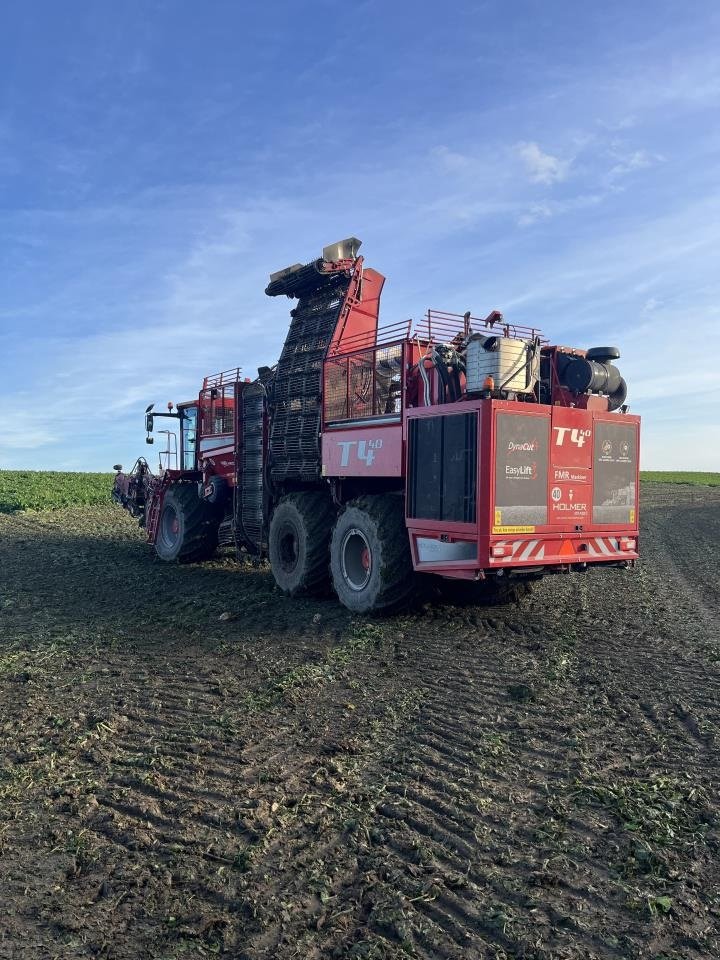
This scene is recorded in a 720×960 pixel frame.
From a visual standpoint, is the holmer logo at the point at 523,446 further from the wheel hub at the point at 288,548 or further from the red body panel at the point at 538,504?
the wheel hub at the point at 288,548

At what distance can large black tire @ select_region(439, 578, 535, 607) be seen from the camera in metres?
9.51

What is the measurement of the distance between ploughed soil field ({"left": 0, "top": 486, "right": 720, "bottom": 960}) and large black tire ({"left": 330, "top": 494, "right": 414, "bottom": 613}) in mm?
363

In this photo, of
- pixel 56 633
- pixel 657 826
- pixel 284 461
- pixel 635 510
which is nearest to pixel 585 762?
pixel 657 826

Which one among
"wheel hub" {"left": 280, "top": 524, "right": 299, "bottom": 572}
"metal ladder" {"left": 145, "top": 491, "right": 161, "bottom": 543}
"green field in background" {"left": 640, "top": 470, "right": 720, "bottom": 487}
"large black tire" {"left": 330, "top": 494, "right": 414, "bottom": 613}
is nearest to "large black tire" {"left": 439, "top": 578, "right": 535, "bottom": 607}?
"large black tire" {"left": 330, "top": 494, "right": 414, "bottom": 613}

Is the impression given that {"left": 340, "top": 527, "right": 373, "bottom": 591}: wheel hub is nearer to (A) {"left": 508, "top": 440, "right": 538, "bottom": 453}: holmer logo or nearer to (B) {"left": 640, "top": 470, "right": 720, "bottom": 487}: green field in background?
(A) {"left": 508, "top": 440, "right": 538, "bottom": 453}: holmer logo

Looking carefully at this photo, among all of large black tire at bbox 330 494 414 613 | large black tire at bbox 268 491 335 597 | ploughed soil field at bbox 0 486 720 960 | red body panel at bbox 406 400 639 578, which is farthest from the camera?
large black tire at bbox 268 491 335 597

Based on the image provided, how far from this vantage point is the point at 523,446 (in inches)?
310

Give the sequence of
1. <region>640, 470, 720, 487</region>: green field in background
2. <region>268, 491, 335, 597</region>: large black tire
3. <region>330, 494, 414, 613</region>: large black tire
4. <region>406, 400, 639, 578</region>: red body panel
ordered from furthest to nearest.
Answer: <region>640, 470, 720, 487</region>: green field in background
<region>268, 491, 335, 597</region>: large black tire
<region>330, 494, 414, 613</region>: large black tire
<region>406, 400, 639, 578</region>: red body panel

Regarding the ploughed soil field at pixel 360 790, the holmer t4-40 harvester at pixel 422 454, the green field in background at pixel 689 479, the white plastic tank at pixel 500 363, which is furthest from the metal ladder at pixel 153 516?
the green field in background at pixel 689 479

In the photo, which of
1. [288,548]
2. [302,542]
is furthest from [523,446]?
[288,548]

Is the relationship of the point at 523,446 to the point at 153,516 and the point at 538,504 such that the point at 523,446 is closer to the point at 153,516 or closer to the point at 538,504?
the point at 538,504

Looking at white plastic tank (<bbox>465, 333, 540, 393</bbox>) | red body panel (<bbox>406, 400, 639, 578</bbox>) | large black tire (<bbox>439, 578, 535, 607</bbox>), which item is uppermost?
white plastic tank (<bbox>465, 333, 540, 393</bbox>)

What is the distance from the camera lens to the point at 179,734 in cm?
509

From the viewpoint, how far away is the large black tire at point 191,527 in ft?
45.1
